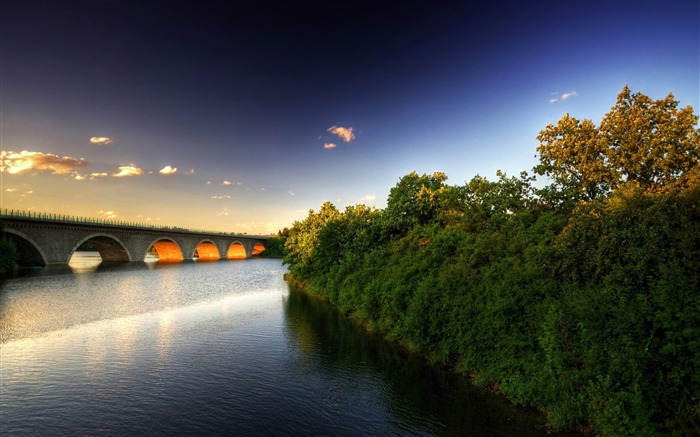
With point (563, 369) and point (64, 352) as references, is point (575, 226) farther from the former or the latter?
point (64, 352)

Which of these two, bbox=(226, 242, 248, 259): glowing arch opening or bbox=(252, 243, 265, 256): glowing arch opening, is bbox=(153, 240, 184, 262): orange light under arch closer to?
bbox=(226, 242, 248, 259): glowing arch opening

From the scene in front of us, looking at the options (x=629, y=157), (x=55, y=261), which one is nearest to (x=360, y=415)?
(x=629, y=157)

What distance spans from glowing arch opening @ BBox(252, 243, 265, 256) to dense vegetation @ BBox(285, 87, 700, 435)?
158 metres

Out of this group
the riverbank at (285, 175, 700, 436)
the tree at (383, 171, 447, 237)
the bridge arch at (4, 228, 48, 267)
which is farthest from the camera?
the bridge arch at (4, 228, 48, 267)

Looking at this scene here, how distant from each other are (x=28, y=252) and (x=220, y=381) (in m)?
80.6

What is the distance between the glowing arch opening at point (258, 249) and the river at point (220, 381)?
5855 inches

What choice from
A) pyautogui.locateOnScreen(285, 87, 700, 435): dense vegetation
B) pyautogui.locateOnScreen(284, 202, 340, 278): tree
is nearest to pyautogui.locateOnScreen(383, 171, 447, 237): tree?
pyautogui.locateOnScreen(285, 87, 700, 435): dense vegetation

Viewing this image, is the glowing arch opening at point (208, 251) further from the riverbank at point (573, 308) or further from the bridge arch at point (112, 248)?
the riverbank at point (573, 308)

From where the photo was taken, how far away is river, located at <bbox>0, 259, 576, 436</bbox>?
14.0m

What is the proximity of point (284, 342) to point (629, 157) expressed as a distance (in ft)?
85.1

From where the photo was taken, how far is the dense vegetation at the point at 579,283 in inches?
451

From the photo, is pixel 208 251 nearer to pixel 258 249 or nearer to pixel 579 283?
pixel 258 249

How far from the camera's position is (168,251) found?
407 feet

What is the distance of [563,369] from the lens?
44.4 feet
